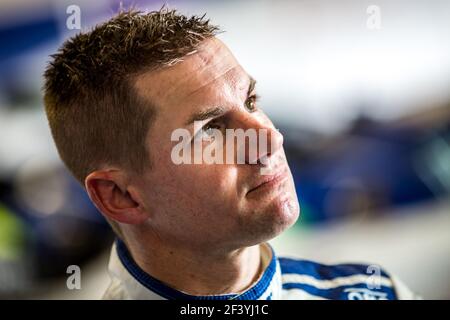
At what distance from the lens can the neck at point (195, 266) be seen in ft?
2.82

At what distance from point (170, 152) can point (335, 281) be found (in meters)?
0.36

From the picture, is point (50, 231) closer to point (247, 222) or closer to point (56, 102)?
point (56, 102)

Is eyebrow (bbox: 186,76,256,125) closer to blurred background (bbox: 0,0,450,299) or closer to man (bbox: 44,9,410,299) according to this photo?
man (bbox: 44,9,410,299)

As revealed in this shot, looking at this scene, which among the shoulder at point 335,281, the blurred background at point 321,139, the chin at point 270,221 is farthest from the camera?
the blurred background at point 321,139

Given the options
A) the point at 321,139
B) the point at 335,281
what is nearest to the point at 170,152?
the point at 335,281

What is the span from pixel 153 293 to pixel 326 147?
1.10m

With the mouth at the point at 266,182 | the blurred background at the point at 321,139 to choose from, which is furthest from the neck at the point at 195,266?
the blurred background at the point at 321,139

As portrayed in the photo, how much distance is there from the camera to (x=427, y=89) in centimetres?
188

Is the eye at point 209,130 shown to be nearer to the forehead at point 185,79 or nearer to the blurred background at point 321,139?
the forehead at point 185,79

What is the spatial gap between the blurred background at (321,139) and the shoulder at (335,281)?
0.65 meters

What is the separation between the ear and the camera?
0.85 metres

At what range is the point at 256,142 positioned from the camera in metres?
0.79


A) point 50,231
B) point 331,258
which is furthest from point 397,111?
point 50,231

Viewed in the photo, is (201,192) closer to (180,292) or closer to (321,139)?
(180,292)
